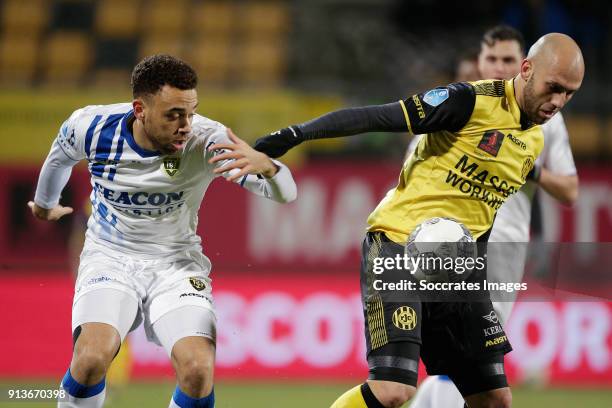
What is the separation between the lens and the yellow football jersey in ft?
12.8

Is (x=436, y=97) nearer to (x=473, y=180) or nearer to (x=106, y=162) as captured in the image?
(x=473, y=180)

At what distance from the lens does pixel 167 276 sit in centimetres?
437

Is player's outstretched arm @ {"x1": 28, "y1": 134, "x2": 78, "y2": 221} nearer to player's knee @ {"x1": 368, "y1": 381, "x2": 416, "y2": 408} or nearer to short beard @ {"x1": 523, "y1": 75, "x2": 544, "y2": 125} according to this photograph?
player's knee @ {"x1": 368, "y1": 381, "x2": 416, "y2": 408}

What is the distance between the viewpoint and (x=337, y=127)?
3.79 metres

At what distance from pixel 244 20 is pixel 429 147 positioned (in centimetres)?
856

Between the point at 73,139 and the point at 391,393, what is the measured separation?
6.30ft

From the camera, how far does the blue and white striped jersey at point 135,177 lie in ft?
14.3

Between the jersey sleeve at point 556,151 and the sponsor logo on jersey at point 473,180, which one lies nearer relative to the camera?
the sponsor logo on jersey at point 473,180

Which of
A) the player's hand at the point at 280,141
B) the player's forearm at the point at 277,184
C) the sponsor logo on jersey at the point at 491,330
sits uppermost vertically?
the player's hand at the point at 280,141

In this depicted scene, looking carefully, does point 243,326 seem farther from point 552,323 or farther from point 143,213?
point 143,213

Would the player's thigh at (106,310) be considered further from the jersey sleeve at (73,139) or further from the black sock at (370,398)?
the black sock at (370,398)

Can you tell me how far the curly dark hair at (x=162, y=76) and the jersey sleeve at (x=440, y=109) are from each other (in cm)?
98

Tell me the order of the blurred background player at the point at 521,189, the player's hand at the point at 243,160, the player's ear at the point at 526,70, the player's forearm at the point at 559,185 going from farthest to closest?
the blurred background player at the point at 521,189
the player's forearm at the point at 559,185
the player's ear at the point at 526,70
the player's hand at the point at 243,160

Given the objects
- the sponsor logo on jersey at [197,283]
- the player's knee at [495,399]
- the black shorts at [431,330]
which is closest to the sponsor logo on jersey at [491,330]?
the black shorts at [431,330]
